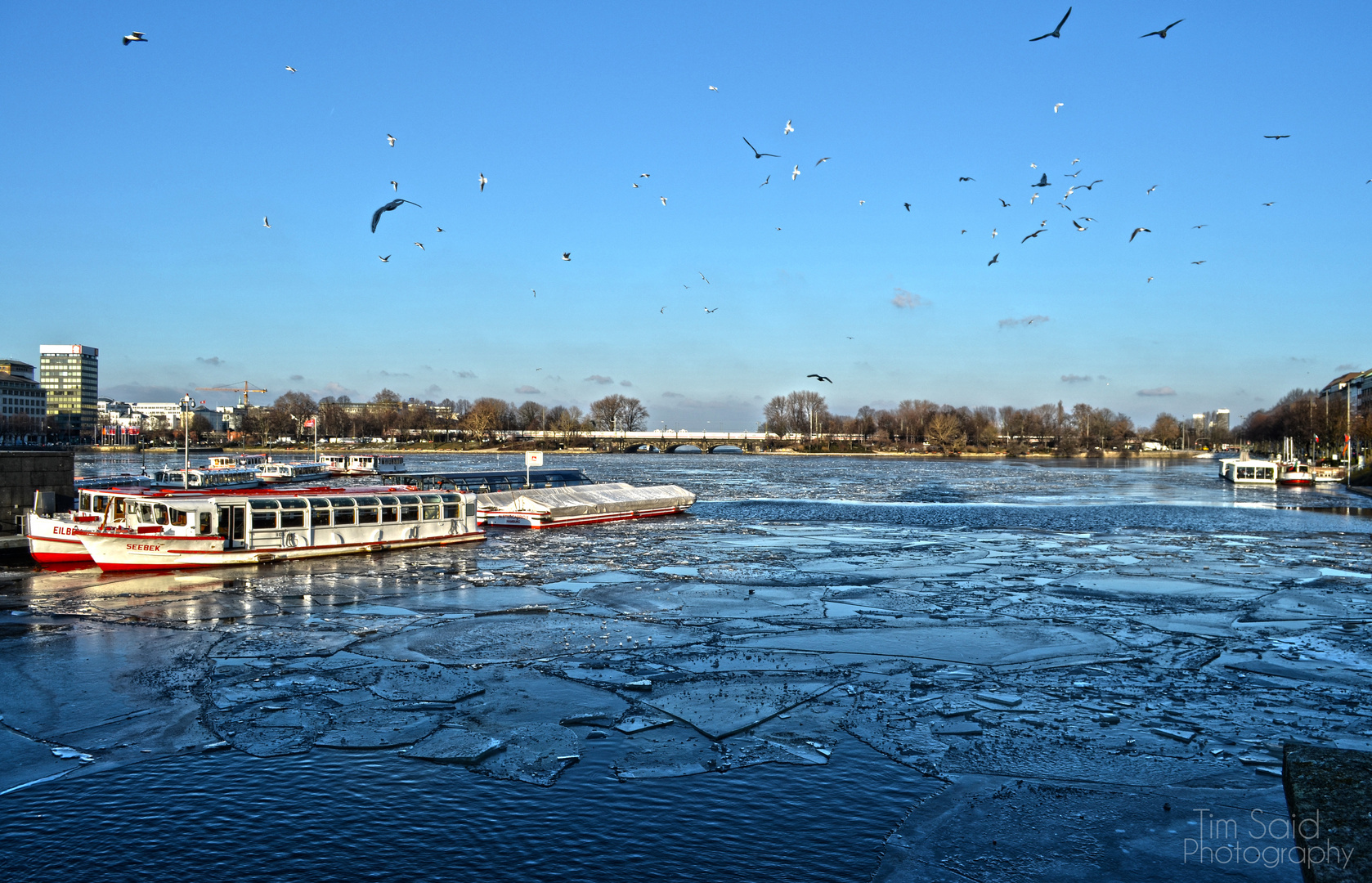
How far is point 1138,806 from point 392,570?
91.9 feet

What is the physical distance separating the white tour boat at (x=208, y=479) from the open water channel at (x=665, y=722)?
24.7 m

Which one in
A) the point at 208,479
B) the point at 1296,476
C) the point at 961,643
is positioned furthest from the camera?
the point at 1296,476

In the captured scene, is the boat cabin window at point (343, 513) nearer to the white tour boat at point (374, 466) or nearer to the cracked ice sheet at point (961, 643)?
the cracked ice sheet at point (961, 643)

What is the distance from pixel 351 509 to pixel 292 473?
39902 millimetres

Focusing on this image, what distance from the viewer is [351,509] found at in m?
39.9

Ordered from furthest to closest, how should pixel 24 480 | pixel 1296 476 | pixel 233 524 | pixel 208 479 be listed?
pixel 1296 476 → pixel 208 479 → pixel 24 480 → pixel 233 524


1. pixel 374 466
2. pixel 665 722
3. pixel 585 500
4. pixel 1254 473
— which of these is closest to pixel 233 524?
pixel 585 500

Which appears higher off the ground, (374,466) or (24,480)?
(24,480)

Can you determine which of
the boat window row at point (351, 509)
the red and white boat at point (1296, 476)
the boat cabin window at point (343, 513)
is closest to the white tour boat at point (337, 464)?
the boat window row at point (351, 509)

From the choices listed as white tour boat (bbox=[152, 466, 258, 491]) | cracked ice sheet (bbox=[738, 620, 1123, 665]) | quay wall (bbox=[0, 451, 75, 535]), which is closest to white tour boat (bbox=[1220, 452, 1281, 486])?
cracked ice sheet (bbox=[738, 620, 1123, 665])

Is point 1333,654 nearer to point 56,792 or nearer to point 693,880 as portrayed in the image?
point 693,880

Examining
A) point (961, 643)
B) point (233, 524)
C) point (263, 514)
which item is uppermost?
point (263, 514)

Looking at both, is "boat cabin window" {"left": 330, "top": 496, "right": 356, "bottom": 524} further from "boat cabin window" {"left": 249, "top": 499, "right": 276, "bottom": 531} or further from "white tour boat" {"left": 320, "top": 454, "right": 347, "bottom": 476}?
"white tour boat" {"left": 320, "top": 454, "right": 347, "bottom": 476}

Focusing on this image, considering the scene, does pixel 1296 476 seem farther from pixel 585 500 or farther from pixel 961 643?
pixel 961 643
